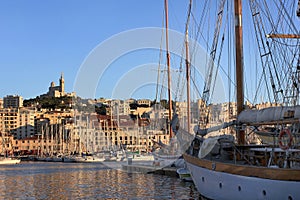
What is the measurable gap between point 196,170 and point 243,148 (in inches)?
116

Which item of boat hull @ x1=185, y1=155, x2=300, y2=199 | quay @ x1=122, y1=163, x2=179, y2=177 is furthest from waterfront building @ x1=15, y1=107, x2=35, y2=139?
boat hull @ x1=185, y1=155, x2=300, y2=199

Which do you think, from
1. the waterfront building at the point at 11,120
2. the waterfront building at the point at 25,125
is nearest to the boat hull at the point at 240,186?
the waterfront building at the point at 25,125

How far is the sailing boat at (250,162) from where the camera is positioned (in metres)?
16.3

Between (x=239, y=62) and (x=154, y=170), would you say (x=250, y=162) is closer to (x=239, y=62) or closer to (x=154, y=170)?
(x=239, y=62)

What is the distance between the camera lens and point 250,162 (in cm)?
2031

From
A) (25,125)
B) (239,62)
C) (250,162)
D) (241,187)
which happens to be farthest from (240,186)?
(25,125)

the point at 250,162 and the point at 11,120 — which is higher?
the point at 11,120

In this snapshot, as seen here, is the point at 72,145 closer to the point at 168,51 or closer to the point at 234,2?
the point at 168,51

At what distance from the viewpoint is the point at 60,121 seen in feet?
639

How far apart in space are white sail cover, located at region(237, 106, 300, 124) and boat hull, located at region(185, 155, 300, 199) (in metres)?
3.06

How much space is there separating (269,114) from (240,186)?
3629 millimetres

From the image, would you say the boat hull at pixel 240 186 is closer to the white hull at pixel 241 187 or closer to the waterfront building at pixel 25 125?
the white hull at pixel 241 187

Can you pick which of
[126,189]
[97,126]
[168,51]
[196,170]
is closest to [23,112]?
[97,126]

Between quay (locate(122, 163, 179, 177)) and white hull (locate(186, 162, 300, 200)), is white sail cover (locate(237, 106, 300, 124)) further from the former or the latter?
quay (locate(122, 163, 179, 177))
